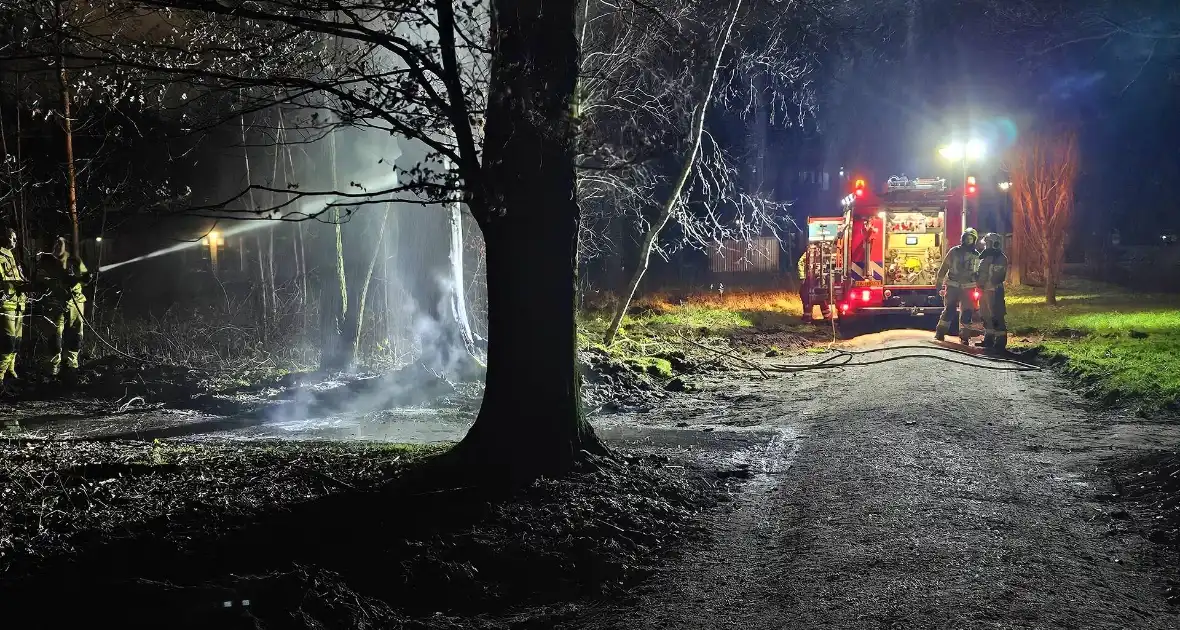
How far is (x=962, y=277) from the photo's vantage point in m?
16.9

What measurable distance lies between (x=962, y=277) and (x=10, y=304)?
51.8ft

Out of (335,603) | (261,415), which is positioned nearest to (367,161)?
(261,415)

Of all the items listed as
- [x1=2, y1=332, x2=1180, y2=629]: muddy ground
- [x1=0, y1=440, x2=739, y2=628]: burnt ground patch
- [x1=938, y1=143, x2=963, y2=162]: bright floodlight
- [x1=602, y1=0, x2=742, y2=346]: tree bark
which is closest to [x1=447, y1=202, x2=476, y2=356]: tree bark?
[x1=2, y1=332, x2=1180, y2=629]: muddy ground

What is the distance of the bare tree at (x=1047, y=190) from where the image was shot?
29031mm

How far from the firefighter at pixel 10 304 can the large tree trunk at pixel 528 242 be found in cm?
854

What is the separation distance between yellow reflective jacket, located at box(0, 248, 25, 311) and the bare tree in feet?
87.9

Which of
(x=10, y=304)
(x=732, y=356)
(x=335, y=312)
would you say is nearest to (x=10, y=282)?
(x=10, y=304)

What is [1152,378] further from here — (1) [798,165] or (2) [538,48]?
(1) [798,165]

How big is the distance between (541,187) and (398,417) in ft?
20.5

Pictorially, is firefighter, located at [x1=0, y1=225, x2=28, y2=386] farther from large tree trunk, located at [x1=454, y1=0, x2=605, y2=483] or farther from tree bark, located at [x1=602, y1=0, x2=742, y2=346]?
tree bark, located at [x1=602, y1=0, x2=742, y2=346]

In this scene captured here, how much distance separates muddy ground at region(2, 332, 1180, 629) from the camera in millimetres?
4691

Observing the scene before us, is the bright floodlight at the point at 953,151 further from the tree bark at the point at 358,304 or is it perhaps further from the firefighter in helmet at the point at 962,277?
the tree bark at the point at 358,304

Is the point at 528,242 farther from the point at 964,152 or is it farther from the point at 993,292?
the point at 964,152

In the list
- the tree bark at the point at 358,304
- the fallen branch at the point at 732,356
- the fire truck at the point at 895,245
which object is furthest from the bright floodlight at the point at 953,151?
the tree bark at the point at 358,304
